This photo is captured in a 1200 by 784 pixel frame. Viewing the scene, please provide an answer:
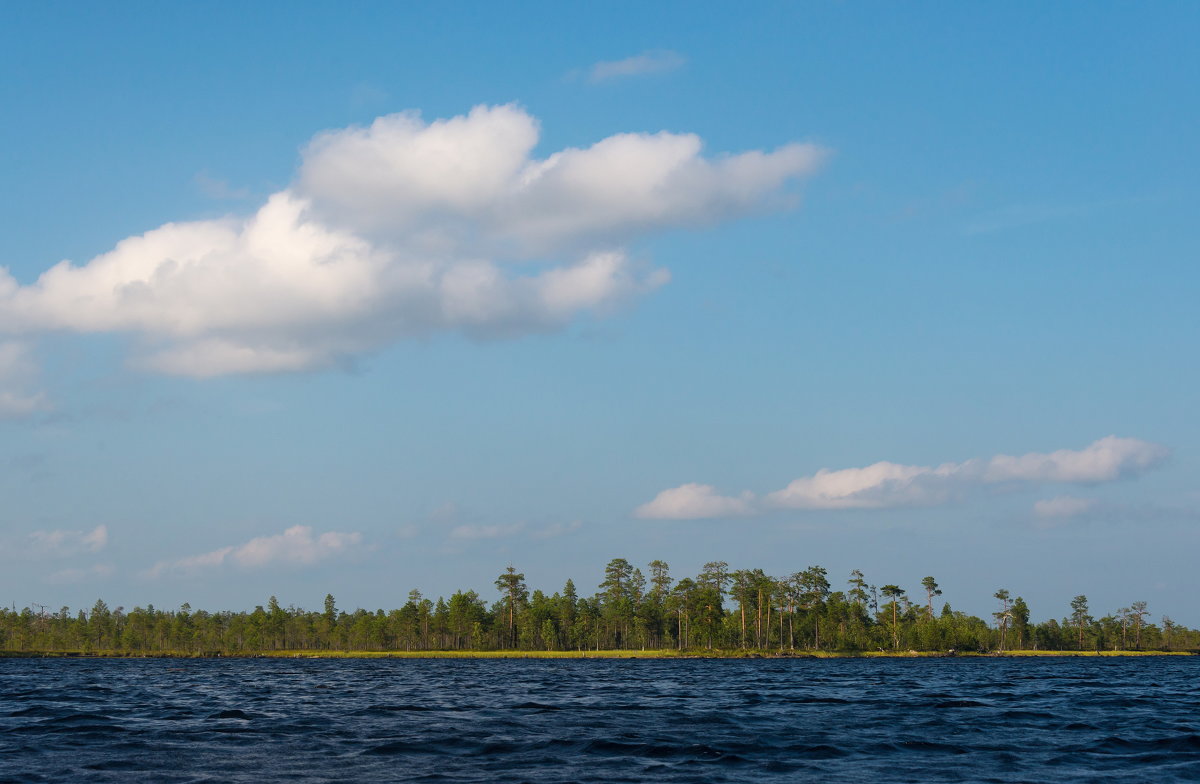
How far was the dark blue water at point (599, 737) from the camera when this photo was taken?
91.7 ft

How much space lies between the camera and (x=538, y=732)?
3781cm

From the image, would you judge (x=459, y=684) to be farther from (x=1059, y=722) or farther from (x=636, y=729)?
(x=1059, y=722)

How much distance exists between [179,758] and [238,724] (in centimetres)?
1111

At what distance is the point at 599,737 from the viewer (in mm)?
35875

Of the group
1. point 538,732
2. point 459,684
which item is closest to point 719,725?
point 538,732

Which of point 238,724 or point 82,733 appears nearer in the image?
point 82,733

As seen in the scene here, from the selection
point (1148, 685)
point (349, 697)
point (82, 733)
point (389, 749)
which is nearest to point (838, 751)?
point (389, 749)

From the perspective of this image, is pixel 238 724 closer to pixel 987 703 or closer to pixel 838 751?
pixel 838 751

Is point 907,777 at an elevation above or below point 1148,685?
above

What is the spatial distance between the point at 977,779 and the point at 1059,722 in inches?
825

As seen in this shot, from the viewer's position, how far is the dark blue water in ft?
91.7

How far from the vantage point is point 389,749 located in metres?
32.4

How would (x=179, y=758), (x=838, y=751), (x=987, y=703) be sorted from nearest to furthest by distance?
(x=179, y=758)
(x=838, y=751)
(x=987, y=703)

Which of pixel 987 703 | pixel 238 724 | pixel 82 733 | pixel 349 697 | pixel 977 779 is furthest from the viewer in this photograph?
pixel 349 697
